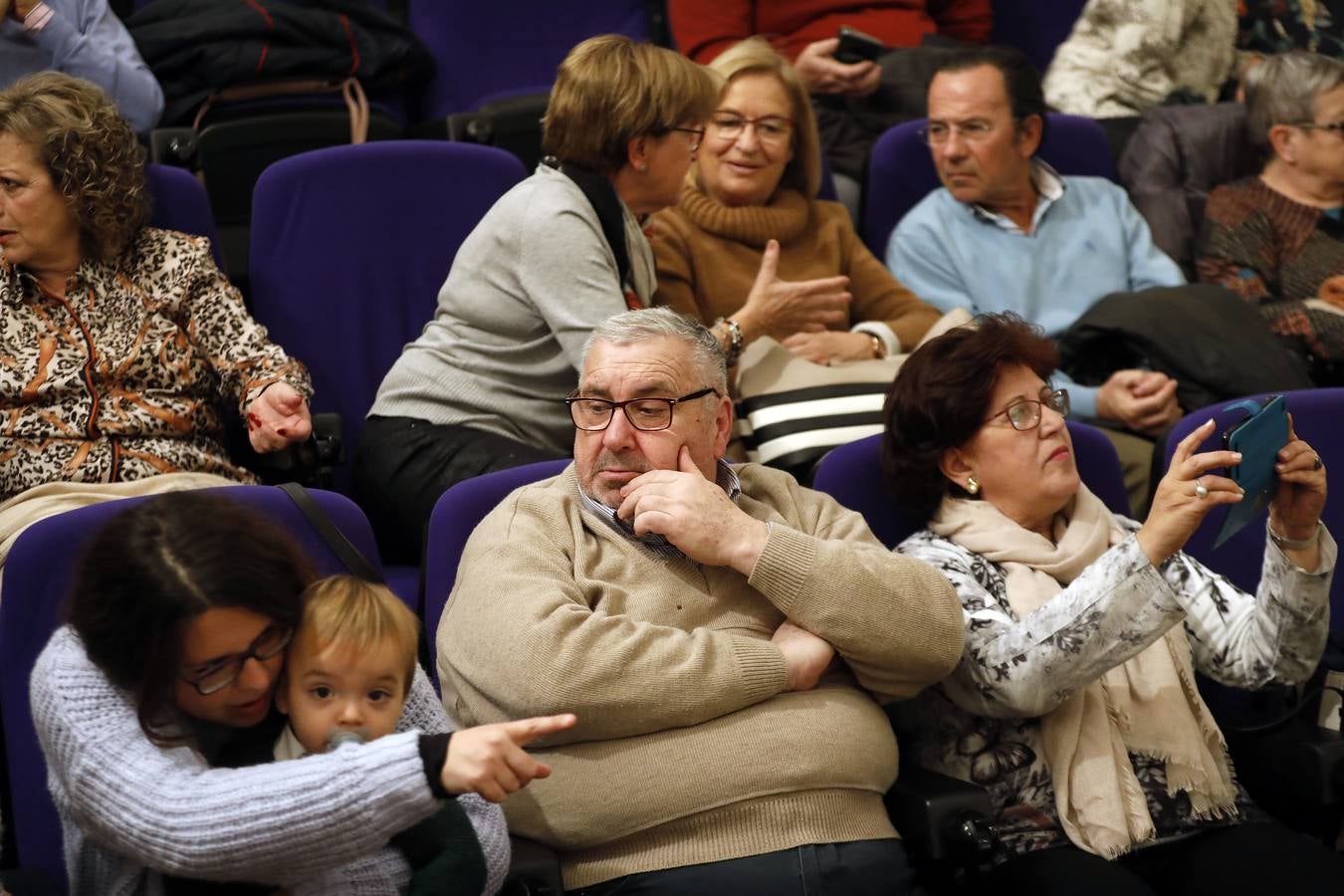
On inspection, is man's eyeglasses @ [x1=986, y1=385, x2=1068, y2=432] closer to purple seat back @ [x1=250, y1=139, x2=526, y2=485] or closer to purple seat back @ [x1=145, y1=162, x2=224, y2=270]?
purple seat back @ [x1=250, y1=139, x2=526, y2=485]

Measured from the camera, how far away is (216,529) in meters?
1.54

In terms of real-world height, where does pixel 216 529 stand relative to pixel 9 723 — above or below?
above

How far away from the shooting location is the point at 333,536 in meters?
1.99

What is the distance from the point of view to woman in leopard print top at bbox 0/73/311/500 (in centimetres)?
246

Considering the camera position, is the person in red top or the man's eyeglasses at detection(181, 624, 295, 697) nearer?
the man's eyeglasses at detection(181, 624, 295, 697)

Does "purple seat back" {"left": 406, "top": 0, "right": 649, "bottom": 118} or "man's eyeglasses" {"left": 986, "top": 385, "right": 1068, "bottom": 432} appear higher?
"man's eyeglasses" {"left": 986, "top": 385, "right": 1068, "bottom": 432}

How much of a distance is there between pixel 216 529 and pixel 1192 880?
4.29ft

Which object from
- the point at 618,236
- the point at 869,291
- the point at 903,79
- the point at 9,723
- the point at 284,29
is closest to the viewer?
the point at 9,723

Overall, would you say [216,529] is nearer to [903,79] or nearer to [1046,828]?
[1046,828]

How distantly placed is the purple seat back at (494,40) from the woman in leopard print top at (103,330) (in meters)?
1.46

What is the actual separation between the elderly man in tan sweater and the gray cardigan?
498mm

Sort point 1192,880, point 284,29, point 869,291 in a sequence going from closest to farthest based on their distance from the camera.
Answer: point 1192,880 → point 869,291 → point 284,29

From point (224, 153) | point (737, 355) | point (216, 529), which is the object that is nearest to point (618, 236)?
point (737, 355)

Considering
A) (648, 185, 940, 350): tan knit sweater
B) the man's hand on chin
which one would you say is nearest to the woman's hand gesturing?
the man's hand on chin
